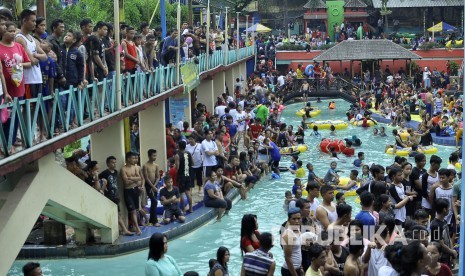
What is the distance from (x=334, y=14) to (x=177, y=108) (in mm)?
38569

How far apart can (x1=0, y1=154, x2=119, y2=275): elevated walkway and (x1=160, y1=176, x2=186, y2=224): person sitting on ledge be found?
1398 mm

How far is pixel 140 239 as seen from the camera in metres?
16.0

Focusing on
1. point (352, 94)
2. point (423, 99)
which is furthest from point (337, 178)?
point (352, 94)

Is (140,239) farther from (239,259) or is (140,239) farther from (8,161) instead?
(8,161)

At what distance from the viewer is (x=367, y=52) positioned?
44.2 m

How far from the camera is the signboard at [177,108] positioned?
2436 cm

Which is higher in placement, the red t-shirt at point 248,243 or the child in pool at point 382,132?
the red t-shirt at point 248,243

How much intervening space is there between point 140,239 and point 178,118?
30.1ft

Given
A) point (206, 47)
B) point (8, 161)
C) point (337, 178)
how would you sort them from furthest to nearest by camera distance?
point (206, 47), point (337, 178), point (8, 161)

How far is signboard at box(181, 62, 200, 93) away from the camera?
2211cm

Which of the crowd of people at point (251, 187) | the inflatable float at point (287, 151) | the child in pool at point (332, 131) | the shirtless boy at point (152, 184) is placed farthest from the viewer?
the child in pool at point (332, 131)

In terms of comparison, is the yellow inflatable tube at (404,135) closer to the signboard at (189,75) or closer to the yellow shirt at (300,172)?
the yellow shirt at (300,172)

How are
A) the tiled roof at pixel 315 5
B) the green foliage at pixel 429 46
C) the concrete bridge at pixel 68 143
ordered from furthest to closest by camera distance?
the tiled roof at pixel 315 5 → the green foliage at pixel 429 46 → the concrete bridge at pixel 68 143

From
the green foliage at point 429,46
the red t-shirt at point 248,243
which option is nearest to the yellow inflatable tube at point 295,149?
the red t-shirt at point 248,243
